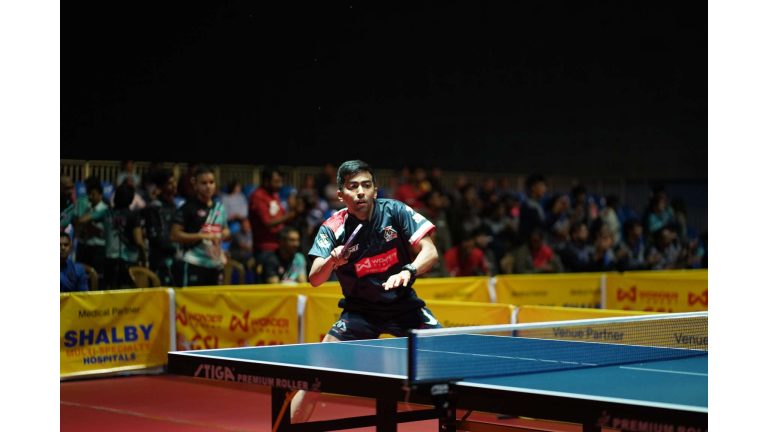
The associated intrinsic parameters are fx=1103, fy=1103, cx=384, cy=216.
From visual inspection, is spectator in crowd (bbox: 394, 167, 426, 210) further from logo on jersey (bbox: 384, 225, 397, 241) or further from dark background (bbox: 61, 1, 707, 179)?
logo on jersey (bbox: 384, 225, 397, 241)

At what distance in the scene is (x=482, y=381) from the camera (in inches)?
164

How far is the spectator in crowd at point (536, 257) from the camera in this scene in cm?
1405

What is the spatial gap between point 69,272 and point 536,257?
6317 mm

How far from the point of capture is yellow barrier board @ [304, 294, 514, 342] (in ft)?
27.7

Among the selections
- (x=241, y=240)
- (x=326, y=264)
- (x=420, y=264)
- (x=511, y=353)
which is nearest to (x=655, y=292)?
(x=241, y=240)

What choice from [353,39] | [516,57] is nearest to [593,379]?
[353,39]

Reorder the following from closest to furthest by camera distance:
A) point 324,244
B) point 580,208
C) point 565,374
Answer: point 565,374
point 324,244
point 580,208

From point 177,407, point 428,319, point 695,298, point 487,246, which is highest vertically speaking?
point 487,246

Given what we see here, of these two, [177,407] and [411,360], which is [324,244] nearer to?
[411,360]

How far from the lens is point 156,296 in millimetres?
10312

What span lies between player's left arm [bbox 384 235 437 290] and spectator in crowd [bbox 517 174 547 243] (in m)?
8.18

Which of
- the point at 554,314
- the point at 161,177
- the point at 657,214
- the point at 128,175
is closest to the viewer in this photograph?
the point at 554,314

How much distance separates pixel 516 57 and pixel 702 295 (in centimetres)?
708

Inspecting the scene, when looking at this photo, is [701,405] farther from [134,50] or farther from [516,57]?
[516,57]
